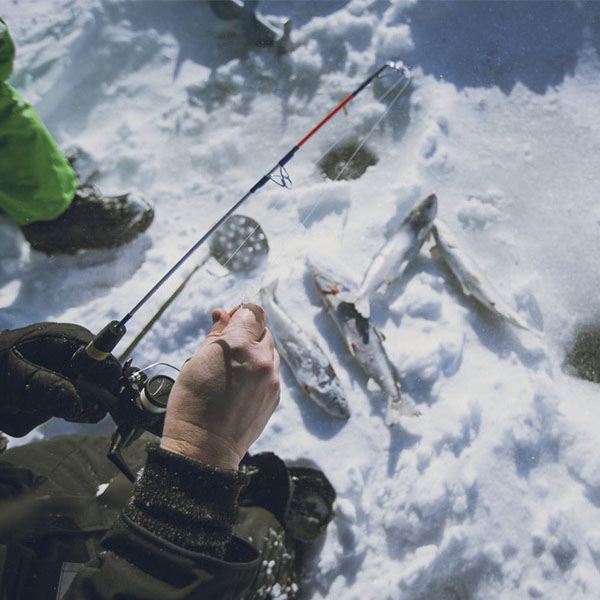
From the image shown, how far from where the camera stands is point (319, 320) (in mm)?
3238

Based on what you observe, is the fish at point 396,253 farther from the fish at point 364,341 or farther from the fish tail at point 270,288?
the fish tail at point 270,288

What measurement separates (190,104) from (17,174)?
5.07 ft

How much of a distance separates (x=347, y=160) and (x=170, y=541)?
3.01 m

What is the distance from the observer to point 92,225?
136 inches

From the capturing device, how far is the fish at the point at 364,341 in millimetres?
2869

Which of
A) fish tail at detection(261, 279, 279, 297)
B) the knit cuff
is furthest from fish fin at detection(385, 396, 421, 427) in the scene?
the knit cuff

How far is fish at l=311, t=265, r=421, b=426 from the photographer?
287 cm

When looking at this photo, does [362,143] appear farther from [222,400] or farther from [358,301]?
[222,400]

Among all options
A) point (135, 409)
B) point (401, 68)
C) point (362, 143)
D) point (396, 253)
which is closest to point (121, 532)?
point (135, 409)

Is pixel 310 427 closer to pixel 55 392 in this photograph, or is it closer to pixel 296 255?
pixel 296 255

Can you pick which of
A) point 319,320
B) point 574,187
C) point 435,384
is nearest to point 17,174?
point 319,320

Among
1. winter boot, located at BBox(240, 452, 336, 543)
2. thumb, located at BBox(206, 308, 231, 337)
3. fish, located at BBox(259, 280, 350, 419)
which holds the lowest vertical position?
winter boot, located at BBox(240, 452, 336, 543)

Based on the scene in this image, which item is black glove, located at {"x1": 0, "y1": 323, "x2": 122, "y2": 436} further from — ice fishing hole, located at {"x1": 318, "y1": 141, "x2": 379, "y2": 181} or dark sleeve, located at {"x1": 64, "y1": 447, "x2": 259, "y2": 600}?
ice fishing hole, located at {"x1": 318, "y1": 141, "x2": 379, "y2": 181}

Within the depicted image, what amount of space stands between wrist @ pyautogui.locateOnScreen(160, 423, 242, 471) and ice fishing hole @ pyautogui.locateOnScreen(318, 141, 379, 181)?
255cm
